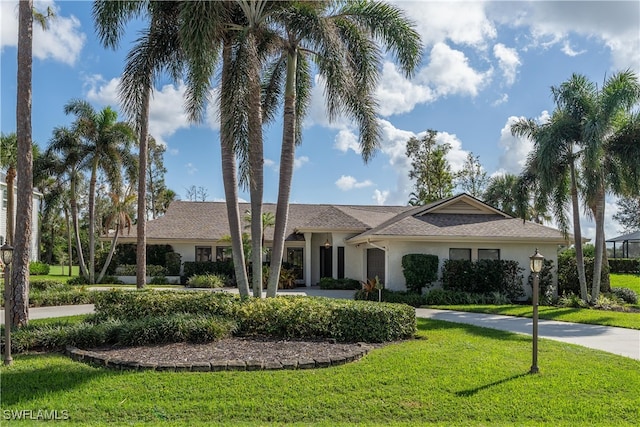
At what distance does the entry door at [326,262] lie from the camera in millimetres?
26520

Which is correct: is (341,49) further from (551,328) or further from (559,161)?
(559,161)

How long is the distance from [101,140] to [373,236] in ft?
50.9

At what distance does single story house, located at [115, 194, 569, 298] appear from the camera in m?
19.1

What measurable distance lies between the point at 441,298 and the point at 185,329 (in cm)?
1099

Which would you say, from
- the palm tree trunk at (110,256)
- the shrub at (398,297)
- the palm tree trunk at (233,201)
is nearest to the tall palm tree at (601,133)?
the shrub at (398,297)

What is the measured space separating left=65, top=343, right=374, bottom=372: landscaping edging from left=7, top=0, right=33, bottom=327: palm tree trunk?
2726 millimetres

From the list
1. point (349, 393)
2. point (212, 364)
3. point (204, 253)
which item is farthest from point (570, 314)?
point (204, 253)

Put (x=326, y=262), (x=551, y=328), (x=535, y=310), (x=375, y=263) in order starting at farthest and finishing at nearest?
(x=326, y=262) < (x=375, y=263) < (x=551, y=328) < (x=535, y=310)

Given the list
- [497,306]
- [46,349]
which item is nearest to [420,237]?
[497,306]

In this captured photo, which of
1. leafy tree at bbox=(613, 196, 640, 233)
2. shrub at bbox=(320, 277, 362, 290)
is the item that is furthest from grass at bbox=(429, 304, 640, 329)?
leafy tree at bbox=(613, 196, 640, 233)

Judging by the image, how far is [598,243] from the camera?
1698 centimetres

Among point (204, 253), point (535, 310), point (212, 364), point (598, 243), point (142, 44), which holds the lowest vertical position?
point (212, 364)

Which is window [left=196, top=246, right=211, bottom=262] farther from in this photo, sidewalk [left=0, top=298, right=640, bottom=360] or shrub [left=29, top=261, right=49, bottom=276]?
shrub [left=29, top=261, right=49, bottom=276]

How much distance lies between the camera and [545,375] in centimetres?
732
